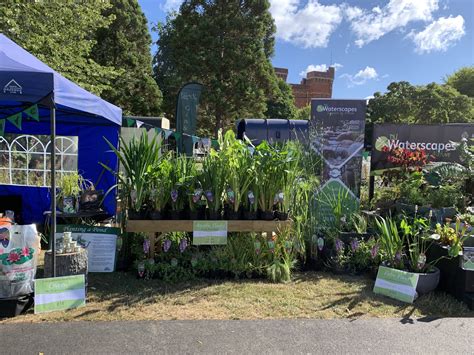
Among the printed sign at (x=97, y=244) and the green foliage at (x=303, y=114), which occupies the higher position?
the green foliage at (x=303, y=114)

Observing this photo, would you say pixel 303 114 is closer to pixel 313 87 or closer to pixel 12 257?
pixel 313 87

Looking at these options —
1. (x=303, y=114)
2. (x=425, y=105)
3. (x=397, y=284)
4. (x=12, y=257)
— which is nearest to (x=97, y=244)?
(x=12, y=257)

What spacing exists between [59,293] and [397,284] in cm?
317

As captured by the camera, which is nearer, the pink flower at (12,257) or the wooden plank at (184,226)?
the pink flower at (12,257)

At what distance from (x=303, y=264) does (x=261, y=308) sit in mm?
→ 1279

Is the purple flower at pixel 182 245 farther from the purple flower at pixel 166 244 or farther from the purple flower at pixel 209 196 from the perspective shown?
the purple flower at pixel 209 196

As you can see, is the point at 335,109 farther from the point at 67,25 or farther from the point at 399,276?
A: the point at 67,25

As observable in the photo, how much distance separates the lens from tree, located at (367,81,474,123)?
114ft

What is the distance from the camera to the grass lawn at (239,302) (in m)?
3.44

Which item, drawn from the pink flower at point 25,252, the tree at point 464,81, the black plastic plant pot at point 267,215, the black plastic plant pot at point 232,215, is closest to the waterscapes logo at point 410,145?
the black plastic plant pot at point 267,215

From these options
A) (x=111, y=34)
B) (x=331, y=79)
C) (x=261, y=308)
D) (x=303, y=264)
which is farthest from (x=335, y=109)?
(x=331, y=79)

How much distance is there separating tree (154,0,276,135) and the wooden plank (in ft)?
60.1

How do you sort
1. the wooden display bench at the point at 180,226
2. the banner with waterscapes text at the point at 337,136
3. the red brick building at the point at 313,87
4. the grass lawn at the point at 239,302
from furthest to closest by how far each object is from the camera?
the red brick building at the point at 313,87, the banner with waterscapes text at the point at 337,136, the wooden display bench at the point at 180,226, the grass lawn at the point at 239,302

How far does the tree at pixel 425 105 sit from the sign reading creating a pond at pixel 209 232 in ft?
114
